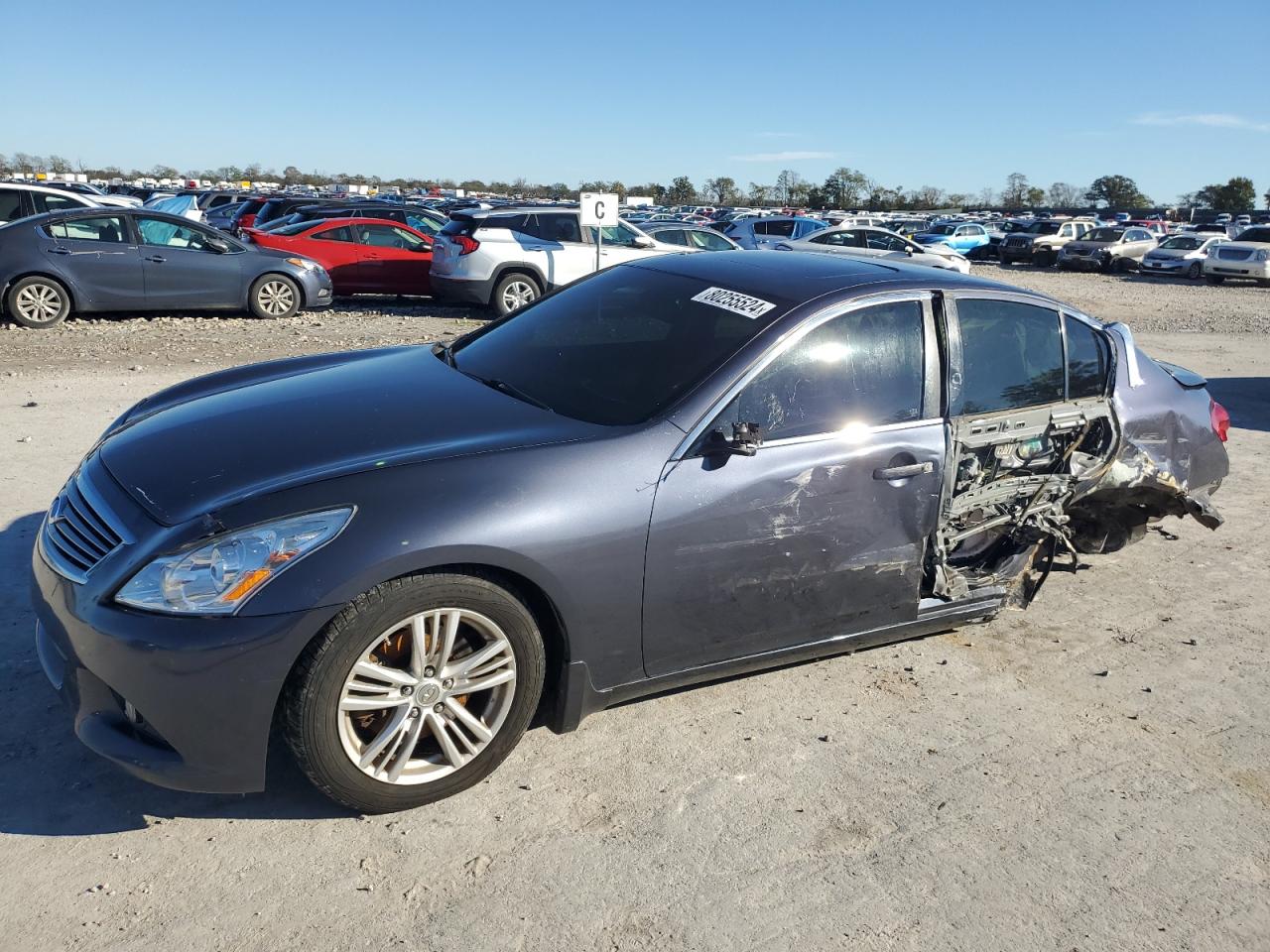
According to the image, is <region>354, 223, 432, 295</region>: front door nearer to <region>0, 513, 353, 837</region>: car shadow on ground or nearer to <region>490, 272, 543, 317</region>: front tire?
<region>490, 272, 543, 317</region>: front tire

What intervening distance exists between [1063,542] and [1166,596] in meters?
0.83

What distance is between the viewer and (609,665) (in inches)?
131

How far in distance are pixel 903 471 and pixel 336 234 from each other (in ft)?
44.5

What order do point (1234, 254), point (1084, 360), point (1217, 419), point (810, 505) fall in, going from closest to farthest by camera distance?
point (810, 505) → point (1084, 360) → point (1217, 419) → point (1234, 254)

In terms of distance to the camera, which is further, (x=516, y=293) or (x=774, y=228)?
(x=774, y=228)

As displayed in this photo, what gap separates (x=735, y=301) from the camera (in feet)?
13.1

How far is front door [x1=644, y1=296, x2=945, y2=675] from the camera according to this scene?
341 centimetres

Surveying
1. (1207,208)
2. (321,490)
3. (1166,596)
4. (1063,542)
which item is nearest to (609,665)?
(321,490)

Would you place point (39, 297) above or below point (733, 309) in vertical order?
below

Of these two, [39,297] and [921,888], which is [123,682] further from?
[39,297]

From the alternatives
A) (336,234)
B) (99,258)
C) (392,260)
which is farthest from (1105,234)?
(99,258)

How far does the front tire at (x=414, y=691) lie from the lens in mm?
2859

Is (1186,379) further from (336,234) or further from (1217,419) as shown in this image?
(336,234)

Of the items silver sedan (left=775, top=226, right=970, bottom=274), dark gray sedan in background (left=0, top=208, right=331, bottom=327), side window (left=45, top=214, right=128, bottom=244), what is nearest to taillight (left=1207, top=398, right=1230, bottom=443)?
dark gray sedan in background (left=0, top=208, right=331, bottom=327)
